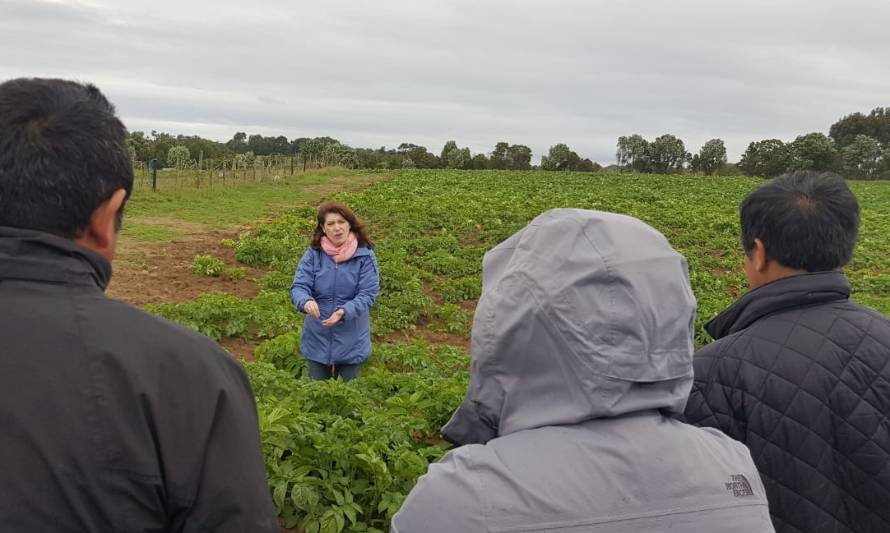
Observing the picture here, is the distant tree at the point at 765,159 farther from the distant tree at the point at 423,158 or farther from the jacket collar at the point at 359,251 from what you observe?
the jacket collar at the point at 359,251

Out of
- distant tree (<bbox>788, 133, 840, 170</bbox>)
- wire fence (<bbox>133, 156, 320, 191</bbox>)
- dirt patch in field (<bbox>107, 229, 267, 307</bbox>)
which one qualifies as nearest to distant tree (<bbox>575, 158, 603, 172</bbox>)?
distant tree (<bbox>788, 133, 840, 170</bbox>)

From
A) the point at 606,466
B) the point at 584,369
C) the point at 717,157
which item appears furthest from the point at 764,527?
the point at 717,157

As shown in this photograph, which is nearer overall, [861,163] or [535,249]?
[535,249]

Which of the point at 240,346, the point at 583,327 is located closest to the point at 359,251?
the point at 240,346

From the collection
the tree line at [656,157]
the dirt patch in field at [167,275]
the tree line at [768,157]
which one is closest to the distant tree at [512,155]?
the tree line at [656,157]

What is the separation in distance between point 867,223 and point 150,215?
2281 cm

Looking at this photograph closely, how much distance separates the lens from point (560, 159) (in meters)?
75.3

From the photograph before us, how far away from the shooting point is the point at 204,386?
55.5 inches

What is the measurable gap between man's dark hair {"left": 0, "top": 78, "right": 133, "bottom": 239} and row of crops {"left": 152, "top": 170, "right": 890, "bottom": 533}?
2295 millimetres

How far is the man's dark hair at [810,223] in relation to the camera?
2.20m

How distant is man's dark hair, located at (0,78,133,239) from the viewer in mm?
1399

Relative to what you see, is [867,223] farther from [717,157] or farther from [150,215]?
[717,157]

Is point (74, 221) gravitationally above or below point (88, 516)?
above

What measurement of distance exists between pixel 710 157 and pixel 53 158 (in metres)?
78.0
